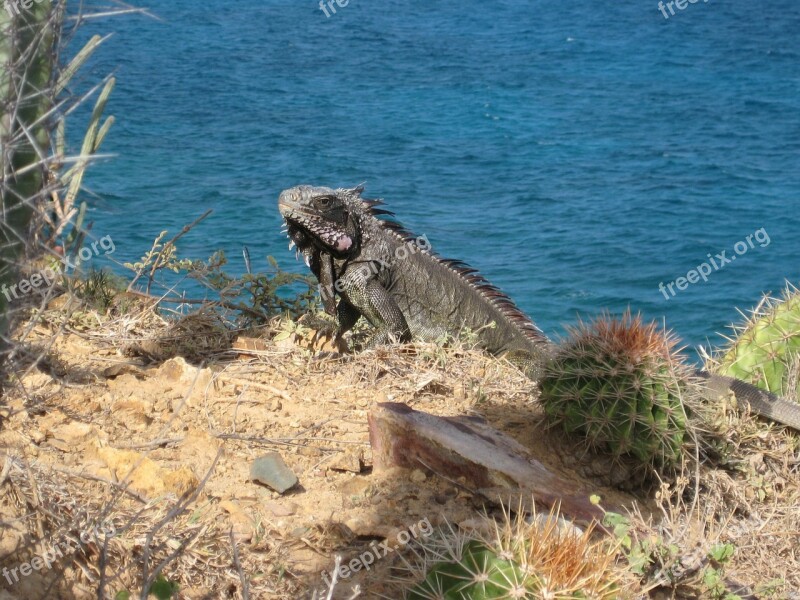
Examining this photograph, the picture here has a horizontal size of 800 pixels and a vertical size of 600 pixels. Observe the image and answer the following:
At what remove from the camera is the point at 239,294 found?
659 centimetres

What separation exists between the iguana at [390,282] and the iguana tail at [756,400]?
107 cm

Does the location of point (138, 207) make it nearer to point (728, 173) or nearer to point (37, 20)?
point (728, 173)

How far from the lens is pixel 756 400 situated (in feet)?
19.2

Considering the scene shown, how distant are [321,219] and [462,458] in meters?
2.49

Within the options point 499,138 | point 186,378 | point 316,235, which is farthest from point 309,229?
point 499,138

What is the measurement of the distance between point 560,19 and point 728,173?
13026 mm

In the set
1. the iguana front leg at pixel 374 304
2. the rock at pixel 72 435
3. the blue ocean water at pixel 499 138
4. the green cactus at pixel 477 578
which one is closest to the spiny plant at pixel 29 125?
the green cactus at pixel 477 578

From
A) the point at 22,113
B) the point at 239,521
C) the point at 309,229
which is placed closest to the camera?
the point at 22,113

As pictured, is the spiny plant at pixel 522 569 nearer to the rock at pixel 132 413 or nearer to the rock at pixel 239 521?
the rock at pixel 239 521

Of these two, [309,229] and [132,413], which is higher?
[309,229]

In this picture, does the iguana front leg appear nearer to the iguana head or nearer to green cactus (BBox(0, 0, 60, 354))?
the iguana head

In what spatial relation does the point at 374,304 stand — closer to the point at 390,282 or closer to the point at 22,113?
the point at 390,282

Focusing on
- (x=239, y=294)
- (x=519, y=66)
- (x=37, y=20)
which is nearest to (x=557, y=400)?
(x=239, y=294)

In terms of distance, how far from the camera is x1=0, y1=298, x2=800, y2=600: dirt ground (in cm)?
366
